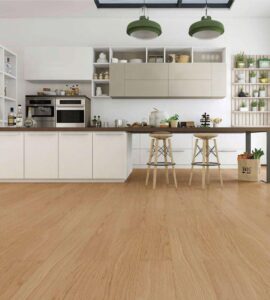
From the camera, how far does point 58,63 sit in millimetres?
6734

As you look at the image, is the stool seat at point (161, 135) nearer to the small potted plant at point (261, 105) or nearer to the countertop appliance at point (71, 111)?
the countertop appliance at point (71, 111)

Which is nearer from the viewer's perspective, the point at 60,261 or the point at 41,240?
the point at 60,261

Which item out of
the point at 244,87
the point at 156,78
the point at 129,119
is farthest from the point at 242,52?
the point at 129,119

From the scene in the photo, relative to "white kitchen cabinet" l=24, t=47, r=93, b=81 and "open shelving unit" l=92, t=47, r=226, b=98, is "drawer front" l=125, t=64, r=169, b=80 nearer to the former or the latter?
"open shelving unit" l=92, t=47, r=226, b=98

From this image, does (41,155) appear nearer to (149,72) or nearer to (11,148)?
(11,148)

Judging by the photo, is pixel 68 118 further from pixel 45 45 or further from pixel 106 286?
pixel 106 286

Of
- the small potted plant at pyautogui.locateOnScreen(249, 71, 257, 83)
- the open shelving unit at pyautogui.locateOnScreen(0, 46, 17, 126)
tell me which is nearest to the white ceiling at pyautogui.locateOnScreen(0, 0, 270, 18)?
the open shelving unit at pyautogui.locateOnScreen(0, 46, 17, 126)

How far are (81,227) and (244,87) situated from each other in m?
6.02

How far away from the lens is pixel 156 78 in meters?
6.74

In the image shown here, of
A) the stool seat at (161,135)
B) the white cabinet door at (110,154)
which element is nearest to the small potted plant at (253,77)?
the stool seat at (161,135)

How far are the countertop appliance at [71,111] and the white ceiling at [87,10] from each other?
179 centimetres

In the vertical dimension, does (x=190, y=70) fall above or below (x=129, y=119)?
above

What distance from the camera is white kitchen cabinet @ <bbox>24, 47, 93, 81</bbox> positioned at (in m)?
6.73

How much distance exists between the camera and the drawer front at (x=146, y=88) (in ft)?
22.1
